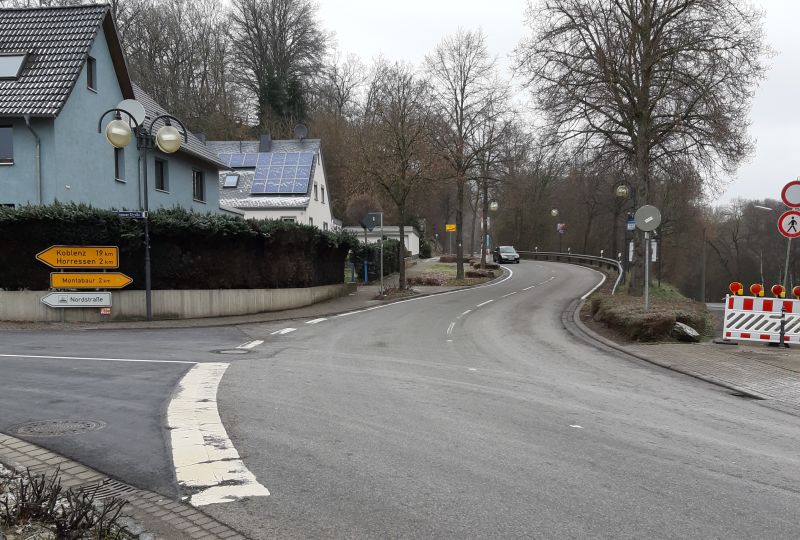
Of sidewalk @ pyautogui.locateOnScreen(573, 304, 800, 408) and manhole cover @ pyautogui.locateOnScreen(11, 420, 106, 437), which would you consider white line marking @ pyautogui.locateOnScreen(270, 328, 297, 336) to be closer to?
sidewalk @ pyautogui.locateOnScreen(573, 304, 800, 408)

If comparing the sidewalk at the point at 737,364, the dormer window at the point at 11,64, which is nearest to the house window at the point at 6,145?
the dormer window at the point at 11,64

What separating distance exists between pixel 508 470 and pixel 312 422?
2385 millimetres

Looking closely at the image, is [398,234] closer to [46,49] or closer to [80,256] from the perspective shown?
[46,49]

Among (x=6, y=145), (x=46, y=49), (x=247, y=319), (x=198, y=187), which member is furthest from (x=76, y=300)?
(x=198, y=187)

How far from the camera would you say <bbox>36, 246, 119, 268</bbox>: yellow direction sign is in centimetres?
→ 1777

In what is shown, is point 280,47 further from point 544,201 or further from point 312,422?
point 312,422

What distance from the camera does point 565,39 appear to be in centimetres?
2358

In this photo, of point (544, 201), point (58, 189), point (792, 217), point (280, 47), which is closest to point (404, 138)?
point (58, 189)

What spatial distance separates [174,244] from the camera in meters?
19.3

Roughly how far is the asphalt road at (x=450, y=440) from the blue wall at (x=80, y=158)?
11.5 m

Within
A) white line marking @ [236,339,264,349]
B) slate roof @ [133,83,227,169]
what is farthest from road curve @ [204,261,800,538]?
slate roof @ [133,83,227,169]

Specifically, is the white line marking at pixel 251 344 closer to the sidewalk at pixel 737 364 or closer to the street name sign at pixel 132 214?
the street name sign at pixel 132 214

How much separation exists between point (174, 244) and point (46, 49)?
422 inches

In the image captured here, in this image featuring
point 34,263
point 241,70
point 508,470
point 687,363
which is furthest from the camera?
point 241,70
